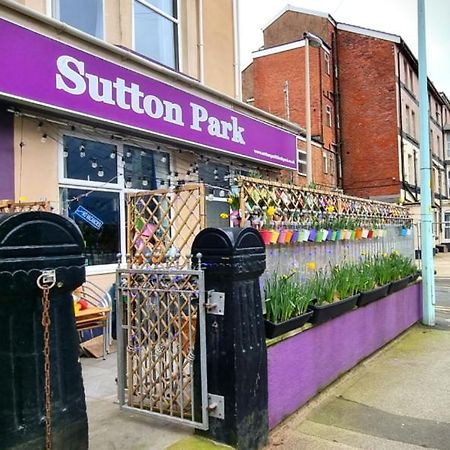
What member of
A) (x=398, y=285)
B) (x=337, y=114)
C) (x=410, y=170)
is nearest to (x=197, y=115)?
(x=398, y=285)

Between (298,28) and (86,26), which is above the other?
(298,28)

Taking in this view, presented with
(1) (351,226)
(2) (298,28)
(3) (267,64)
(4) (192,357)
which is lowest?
(4) (192,357)

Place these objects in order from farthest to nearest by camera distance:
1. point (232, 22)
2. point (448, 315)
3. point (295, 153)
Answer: point (295, 153), point (232, 22), point (448, 315)

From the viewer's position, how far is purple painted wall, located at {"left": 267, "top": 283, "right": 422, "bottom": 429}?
13.8ft

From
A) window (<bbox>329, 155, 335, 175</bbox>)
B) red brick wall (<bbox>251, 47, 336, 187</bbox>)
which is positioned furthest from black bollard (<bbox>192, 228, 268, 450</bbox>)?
window (<bbox>329, 155, 335, 175</bbox>)

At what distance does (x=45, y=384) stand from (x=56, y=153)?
4523 millimetres

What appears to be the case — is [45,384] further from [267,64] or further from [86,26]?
[267,64]

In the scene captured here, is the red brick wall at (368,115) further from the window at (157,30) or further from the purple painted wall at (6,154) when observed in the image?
the purple painted wall at (6,154)


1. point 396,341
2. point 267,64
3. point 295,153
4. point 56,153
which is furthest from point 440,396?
point 267,64

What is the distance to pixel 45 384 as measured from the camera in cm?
232

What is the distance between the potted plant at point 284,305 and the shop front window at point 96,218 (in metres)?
3.06

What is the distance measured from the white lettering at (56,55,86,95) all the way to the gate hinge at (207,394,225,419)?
4226 mm

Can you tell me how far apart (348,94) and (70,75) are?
78.7 ft

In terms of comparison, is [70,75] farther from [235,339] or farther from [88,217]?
[235,339]
